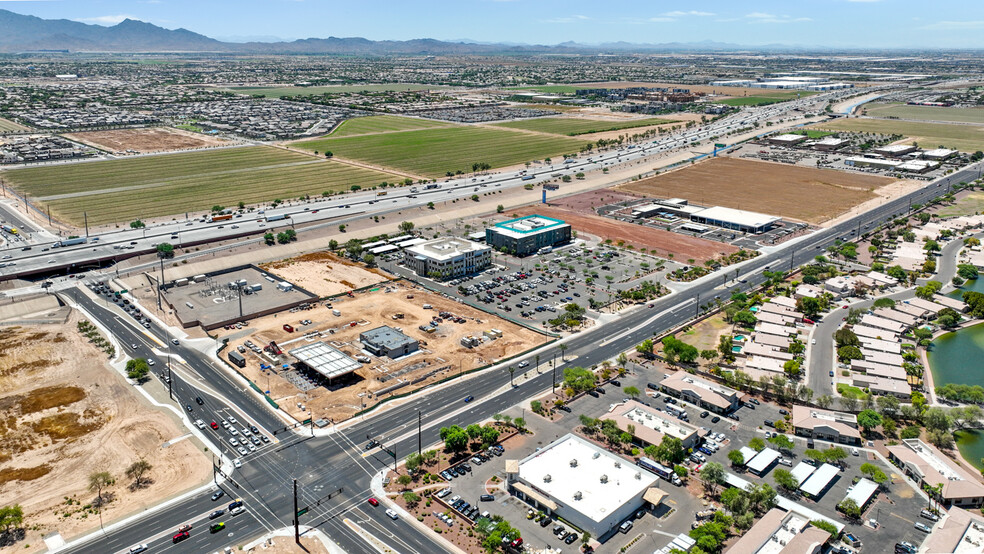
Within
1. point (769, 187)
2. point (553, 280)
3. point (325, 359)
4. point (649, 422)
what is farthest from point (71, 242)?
point (769, 187)

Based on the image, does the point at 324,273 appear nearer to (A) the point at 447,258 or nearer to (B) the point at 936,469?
(A) the point at 447,258

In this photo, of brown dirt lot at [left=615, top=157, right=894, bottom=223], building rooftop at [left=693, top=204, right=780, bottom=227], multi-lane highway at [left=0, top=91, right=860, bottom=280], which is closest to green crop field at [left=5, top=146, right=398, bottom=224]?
multi-lane highway at [left=0, top=91, right=860, bottom=280]

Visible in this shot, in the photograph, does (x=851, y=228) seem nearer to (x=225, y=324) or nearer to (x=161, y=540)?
(x=225, y=324)

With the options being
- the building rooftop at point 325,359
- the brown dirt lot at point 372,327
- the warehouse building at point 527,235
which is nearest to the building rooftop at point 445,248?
the warehouse building at point 527,235

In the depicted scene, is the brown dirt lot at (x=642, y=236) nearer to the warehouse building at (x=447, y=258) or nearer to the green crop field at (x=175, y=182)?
the warehouse building at (x=447, y=258)

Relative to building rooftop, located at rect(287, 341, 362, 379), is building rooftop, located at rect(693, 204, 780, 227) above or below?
above

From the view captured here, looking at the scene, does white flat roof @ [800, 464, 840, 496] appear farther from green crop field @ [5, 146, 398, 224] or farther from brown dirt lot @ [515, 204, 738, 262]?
green crop field @ [5, 146, 398, 224]
